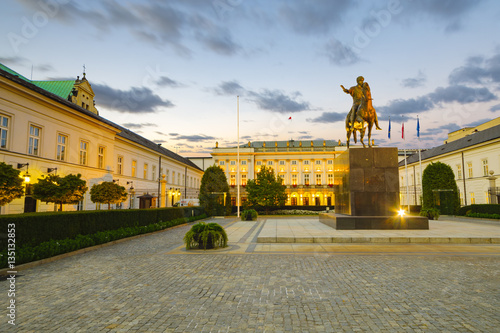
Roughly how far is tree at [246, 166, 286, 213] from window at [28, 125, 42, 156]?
30.2 metres

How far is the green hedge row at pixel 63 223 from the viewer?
10.0 metres

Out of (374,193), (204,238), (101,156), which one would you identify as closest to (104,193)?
(101,156)

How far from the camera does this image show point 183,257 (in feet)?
36.6

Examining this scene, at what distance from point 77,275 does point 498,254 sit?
1443cm

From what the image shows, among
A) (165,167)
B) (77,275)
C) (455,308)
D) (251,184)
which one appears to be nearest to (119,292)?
(77,275)

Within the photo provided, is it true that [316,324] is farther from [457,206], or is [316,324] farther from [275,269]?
[457,206]

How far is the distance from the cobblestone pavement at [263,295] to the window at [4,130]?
1481cm

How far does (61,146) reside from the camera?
26594 mm

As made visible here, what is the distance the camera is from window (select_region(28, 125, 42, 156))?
22969 mm

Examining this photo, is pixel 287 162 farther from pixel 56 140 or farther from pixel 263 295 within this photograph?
pixel 263 295

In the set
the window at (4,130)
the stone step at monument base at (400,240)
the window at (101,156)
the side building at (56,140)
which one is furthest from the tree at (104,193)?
the stone step at monument base at (400,240)

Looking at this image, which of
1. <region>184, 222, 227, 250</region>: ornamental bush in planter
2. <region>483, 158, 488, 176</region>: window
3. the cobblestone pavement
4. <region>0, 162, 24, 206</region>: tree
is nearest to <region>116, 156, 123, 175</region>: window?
<region>0, 162, 24, 206</region>: tree

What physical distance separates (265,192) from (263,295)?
1611 inches

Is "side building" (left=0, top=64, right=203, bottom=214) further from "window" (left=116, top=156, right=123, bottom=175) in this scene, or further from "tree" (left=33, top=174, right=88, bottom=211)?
"tree" (left=33, top=174, right=88, bottom=211)
